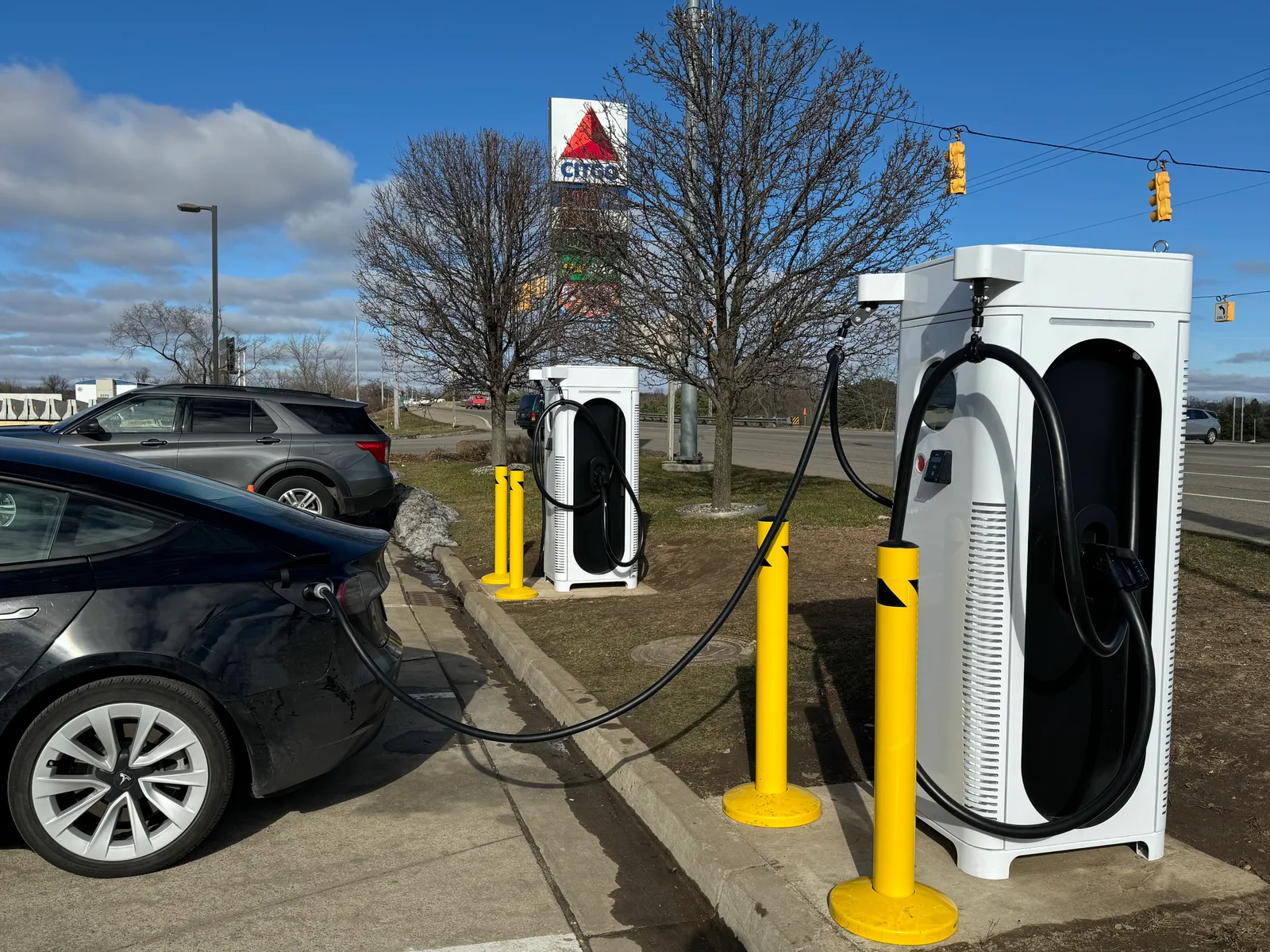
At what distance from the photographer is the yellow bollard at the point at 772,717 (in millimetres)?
3834

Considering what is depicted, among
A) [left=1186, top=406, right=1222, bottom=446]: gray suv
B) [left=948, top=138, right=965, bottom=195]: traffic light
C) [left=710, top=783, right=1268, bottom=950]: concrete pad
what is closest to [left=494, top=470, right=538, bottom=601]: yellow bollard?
[left=710, top=783, right=1268, bottom=950]: concrete pad

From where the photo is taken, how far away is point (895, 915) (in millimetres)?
2961

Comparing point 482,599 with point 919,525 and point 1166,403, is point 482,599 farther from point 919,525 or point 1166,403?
point 1166,403

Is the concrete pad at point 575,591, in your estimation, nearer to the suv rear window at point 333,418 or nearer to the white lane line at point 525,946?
the suv rear window at point 333,418

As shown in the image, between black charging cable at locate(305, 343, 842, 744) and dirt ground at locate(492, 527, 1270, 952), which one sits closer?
dirt ground at locate(492, 527, 1270, 952)

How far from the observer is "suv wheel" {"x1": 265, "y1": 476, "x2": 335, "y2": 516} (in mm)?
11609

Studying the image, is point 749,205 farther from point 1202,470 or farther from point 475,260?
point 1202,470

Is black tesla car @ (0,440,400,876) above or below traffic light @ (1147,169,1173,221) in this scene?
below

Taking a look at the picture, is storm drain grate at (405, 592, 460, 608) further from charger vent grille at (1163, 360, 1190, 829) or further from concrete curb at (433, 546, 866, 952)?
charger vent grille at (1163, 360, 1190, 829)

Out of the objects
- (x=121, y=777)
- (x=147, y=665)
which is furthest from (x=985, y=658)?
(x=121, y=777)

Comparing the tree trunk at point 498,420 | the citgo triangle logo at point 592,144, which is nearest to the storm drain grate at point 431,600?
the citgo triangle logo at point 592,144

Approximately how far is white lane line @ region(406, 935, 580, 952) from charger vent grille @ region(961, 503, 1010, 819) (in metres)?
1.39

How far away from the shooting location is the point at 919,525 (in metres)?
3.60

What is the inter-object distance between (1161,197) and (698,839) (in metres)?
18.8
